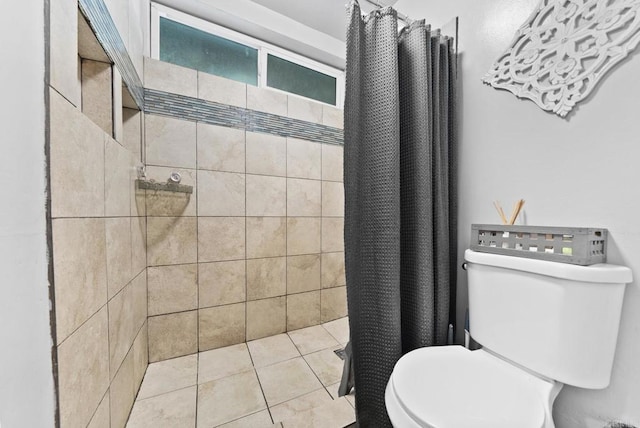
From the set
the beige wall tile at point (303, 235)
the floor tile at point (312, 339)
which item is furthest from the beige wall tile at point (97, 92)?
the floor tile at point (312, 339)

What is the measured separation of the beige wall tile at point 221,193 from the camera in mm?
1644

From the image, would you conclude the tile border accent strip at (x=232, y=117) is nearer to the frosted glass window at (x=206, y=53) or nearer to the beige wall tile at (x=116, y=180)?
the frosted glass window at (x=206, y=53)

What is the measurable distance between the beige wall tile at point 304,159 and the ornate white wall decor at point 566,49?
4.26 feet

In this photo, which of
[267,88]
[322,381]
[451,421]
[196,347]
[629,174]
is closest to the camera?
[451,421]

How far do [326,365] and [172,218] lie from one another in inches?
52.1

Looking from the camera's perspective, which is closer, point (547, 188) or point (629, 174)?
point (629, 174)

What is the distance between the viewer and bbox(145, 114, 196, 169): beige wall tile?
1.51 m

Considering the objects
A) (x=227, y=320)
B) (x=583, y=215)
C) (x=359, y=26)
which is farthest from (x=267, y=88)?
(x=583, y=215)

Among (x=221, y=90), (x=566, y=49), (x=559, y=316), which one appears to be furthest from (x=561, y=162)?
(x=221, y=90)

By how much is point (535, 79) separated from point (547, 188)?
1.26 feet

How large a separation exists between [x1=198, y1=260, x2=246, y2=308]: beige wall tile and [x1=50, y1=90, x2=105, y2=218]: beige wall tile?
903 mm

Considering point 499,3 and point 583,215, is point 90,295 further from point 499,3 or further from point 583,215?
point 499,3

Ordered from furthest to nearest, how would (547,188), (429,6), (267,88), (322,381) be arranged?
1. (267,88)
2. (322,381)
3. (429,6)
4. (547,188)

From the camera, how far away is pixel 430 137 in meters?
1.03
